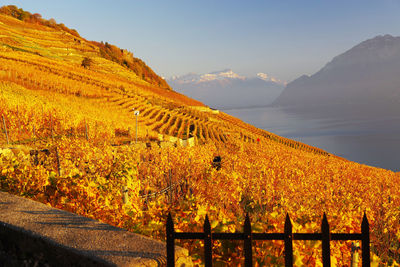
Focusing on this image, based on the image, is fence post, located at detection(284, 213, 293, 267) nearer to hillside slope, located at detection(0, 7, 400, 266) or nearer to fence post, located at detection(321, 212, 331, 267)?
fence post, located at detection(321, 212, 331, 267)

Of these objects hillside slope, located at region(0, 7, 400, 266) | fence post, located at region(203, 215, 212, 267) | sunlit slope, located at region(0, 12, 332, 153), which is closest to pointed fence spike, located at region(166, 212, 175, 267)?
fence post, located at region(203, 215, 212, 267)

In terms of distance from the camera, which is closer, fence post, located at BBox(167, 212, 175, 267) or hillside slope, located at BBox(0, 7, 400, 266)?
fence post, located at BBox(167, 212, 175, 267)

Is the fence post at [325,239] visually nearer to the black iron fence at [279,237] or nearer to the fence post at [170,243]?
the black iron fence at [279,237]

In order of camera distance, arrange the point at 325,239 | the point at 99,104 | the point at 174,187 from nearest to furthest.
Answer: the point at 325,239 → the point at 174,187 → the point at 99,104

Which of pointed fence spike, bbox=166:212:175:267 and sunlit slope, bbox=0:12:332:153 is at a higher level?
sunlit slope, bbox=0:12:332:153

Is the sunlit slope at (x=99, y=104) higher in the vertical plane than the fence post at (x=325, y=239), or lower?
higher

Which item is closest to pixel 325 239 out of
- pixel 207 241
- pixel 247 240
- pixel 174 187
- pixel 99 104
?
pixel 247 240

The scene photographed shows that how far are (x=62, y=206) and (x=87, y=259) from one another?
2948 millimetres

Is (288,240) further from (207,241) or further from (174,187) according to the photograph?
(174,187)

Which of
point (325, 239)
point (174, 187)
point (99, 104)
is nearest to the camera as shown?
point (325, 239)

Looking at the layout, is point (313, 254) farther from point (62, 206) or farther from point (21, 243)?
point (62, 206)

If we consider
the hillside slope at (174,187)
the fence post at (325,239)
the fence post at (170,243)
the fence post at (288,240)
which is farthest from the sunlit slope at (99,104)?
the fence post at (325,239)

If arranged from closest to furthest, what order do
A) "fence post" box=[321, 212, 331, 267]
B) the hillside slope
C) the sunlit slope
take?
"fence post" box=[321, 212, 331, 267] → the hillside slope → the sunlit slope

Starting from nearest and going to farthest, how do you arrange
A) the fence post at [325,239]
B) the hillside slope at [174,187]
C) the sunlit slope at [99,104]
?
the fence post at [325,239] → the hillside slope at [174,187] → the sunlit slope at [99,104]
